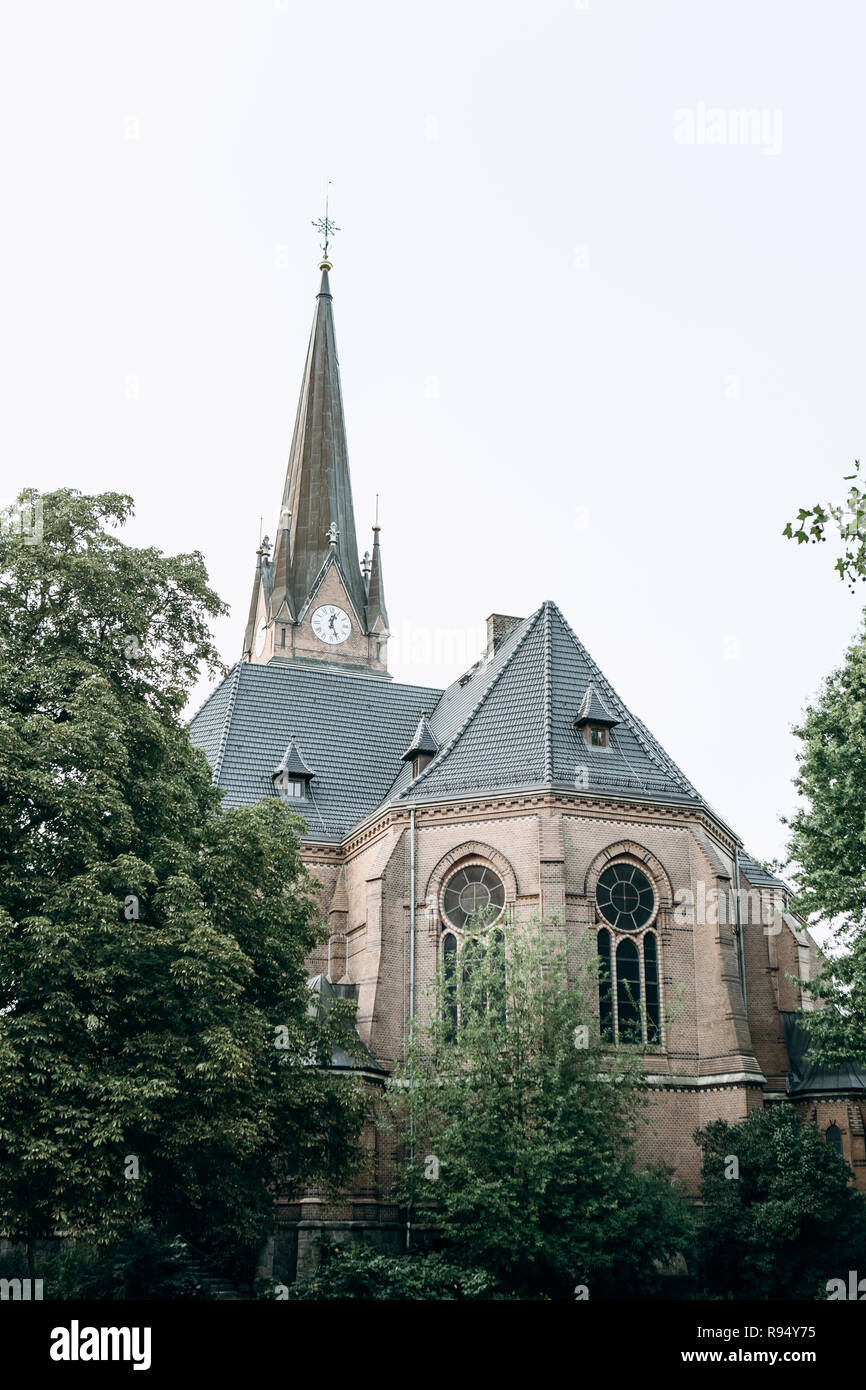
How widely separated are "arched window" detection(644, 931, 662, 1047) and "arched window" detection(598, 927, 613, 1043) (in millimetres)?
919

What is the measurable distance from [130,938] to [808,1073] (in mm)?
18579

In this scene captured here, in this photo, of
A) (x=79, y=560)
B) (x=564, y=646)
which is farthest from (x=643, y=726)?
(x=79, y=560)

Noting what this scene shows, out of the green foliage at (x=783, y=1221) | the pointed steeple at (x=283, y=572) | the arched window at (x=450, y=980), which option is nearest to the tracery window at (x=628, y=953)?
the arched window at (x=450, y=980)

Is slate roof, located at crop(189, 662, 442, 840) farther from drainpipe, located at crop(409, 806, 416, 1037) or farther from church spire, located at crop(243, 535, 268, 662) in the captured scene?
church spire, located at crop(243, 535, 268, 662)

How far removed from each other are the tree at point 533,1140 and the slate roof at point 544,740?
544 cm

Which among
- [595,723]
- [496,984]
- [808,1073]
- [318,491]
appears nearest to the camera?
[496,984]

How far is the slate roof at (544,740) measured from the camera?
31.6 metres

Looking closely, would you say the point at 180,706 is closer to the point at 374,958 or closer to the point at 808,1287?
the point at 374,958

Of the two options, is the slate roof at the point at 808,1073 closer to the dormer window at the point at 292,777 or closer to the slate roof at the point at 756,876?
the slate roof at the point at 756,876

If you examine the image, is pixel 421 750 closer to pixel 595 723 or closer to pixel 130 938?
pixel 595 723

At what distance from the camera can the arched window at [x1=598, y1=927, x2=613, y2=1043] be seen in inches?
1166

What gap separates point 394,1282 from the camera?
76.3 ft

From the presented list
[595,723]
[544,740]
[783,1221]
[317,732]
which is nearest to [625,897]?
[544,740]

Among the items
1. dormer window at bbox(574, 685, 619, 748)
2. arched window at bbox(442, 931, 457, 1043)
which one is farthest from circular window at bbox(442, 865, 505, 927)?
dormer window at bbox(574, 685, 619, 748)
